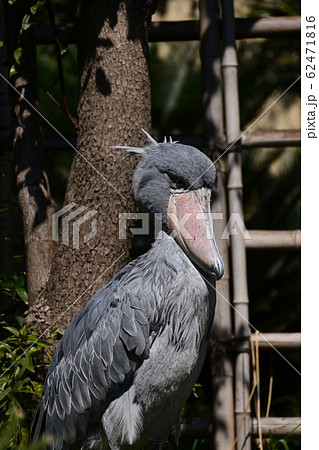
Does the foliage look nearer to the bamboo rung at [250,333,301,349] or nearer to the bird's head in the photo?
the bird's head

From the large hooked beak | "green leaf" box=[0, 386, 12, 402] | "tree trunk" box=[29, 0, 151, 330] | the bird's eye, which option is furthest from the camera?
"tree trunk" box=[29, 0, 151, 330]

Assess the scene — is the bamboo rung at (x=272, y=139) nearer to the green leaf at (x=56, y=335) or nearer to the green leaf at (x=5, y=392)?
the green leaf at (x=56, y=335)

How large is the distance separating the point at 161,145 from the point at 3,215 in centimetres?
113

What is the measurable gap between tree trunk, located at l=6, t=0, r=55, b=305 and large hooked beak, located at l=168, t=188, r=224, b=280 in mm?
926

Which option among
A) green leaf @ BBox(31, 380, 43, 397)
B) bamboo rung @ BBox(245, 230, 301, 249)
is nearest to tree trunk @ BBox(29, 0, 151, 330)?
green leaf @ BBox(31, 380, 43, 397)

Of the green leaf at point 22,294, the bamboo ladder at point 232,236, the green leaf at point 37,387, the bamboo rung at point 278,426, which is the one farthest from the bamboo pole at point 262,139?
the bamboo rung at point 278,426

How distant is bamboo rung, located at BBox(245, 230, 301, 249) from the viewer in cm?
335

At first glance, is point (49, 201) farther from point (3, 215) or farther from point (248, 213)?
point (248, 213)

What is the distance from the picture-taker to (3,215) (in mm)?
3404

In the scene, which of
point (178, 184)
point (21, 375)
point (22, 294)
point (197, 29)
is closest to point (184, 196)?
point (178, 184)

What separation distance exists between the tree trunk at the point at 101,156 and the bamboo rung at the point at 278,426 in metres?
1.03
